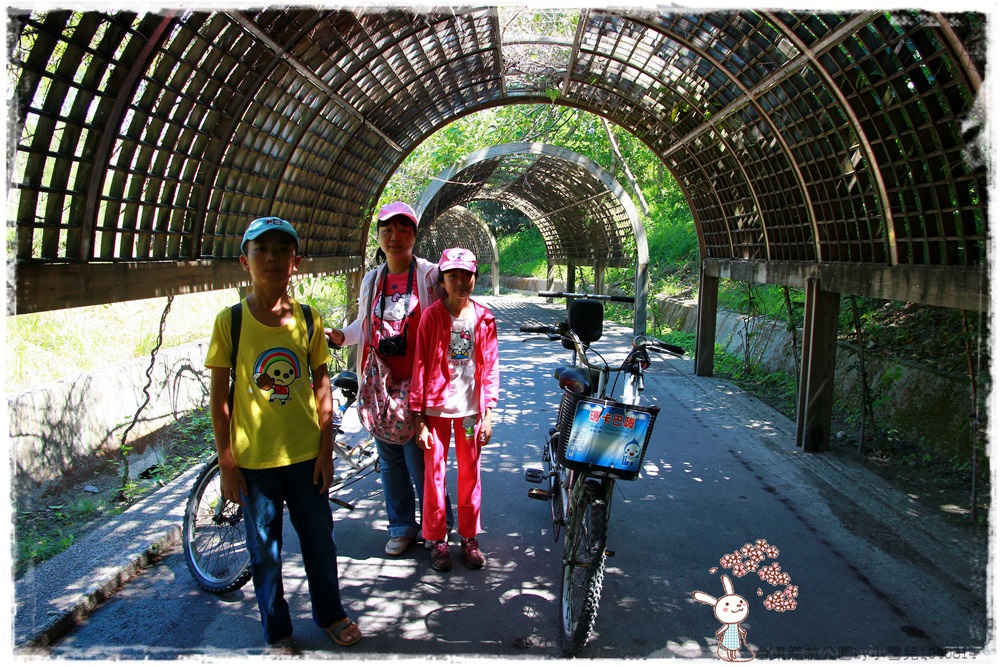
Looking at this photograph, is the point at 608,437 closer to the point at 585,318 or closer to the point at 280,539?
the point at 585,318

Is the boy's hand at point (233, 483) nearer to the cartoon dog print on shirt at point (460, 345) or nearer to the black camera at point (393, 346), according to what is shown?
the black camera at point (393, 346)

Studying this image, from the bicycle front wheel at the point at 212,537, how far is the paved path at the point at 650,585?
0.10m

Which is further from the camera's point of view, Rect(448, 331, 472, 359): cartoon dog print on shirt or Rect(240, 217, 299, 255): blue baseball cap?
Rect(448, 331, 472, 359): cartoon dog print on shirt

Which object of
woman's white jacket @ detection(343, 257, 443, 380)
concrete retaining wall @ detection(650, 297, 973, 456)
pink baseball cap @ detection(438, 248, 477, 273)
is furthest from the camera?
concrete retaining wall @ detection(650, 297, 973, 456)

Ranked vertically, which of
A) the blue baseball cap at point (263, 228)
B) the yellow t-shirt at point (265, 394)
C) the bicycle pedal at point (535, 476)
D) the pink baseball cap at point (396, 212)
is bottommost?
the bicycle pedal at point (535, 476)

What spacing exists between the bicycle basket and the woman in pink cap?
1.08 metres

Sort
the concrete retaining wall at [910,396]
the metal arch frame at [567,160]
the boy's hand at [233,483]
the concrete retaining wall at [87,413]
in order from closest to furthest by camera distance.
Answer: the boy's hand at [233,483]
the concrete retaining wall at [87,413]
the concrete retaining wall at [910,396]
the metal arch frame at [567,160]

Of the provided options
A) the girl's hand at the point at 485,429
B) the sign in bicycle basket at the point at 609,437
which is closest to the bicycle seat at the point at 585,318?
the girl's hand at the point at 485,429

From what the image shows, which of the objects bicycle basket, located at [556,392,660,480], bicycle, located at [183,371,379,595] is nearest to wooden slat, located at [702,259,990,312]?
bicycle basket, located at [556,392,660,480]

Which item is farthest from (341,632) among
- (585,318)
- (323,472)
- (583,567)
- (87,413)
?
(87,413)

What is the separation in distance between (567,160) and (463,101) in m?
3.51

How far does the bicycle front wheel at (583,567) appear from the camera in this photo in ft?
9.26

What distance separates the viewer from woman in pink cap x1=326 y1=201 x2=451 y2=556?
3623mm

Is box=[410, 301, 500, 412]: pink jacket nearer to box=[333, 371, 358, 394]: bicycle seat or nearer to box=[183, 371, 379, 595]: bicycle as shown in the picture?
box=[333, 371, 358, 394]: bicycle seat
